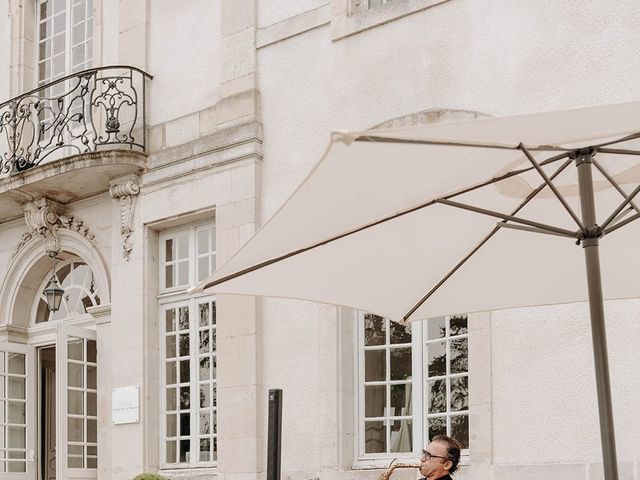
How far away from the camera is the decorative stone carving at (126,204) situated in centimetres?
1186

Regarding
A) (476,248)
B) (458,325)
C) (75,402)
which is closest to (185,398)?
(75,402)

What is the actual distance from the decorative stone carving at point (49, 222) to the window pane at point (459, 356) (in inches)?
170

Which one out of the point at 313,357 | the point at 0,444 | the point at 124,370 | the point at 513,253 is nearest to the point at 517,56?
the point at 313,357

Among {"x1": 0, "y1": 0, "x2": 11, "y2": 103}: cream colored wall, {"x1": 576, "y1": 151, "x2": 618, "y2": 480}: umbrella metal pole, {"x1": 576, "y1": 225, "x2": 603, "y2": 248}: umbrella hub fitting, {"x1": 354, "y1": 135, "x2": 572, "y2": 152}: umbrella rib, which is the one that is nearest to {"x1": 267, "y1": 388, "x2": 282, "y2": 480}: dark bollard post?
{"x1": 576, "y1": 151, "x2": 618, "y2": 480}: umbrella metal pole

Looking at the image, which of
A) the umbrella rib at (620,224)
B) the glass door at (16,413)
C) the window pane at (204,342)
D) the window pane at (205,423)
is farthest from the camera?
the glass door at (16,413)

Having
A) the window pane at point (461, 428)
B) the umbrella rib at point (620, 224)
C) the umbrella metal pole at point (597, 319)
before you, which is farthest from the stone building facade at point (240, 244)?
the umbrella metal pole at point (597, 319)

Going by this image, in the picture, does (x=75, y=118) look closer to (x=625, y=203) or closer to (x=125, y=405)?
(x=125, y=405)

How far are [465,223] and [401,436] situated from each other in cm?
472

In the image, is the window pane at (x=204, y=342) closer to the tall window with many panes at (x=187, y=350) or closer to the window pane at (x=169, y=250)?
the tall window with many panes at (x=187, y=350)

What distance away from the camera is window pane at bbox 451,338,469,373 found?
31.3 ft

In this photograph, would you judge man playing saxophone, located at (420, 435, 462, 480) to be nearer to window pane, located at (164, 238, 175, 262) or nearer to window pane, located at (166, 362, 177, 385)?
window pane, located at (166, 362, 177, 385)

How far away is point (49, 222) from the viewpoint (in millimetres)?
A: 12672

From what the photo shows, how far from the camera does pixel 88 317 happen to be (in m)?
12.9

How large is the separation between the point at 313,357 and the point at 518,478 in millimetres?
2159
